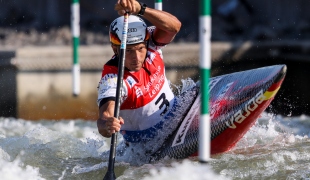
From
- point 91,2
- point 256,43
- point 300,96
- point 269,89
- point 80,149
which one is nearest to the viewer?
point 269,89

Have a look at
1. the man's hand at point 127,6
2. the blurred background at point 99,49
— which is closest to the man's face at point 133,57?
the man's hand at point 127,6

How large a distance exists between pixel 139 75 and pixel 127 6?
58 cm

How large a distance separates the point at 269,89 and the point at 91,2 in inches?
265

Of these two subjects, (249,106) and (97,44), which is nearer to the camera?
(249,106)

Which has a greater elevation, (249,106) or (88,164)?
(249,106)

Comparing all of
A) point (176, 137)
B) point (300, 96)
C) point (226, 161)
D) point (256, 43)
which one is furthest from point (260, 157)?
point (256, 43)

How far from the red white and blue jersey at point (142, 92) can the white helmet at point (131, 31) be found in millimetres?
180

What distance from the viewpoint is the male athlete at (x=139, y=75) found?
5.29 m

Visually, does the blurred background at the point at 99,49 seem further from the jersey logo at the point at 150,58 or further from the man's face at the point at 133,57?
the man's face at the point at 133,57

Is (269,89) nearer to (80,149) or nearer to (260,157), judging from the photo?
(260,157)

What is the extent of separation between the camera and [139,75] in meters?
5.53

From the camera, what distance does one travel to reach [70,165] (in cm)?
580

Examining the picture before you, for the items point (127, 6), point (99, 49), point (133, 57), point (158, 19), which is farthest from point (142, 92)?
point (99, 49)

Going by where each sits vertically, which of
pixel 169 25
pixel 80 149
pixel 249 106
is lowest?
pixel 80 149
